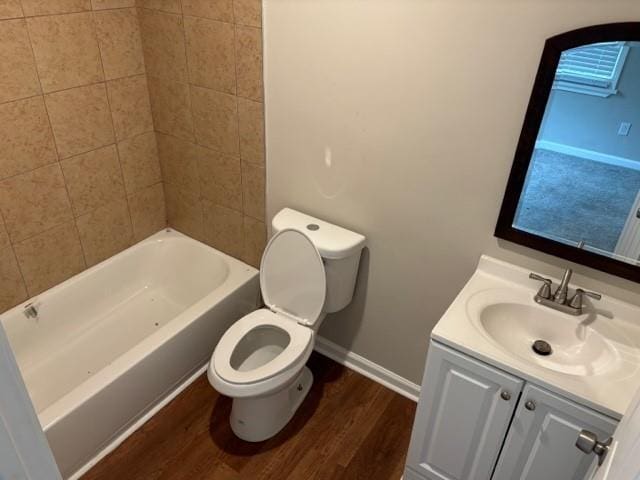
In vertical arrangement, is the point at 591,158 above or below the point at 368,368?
above

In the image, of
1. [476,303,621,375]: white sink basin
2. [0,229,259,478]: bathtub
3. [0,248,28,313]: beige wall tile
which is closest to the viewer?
[476,303,621,375]: white sink basin

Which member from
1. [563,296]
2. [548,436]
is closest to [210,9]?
[563,296]

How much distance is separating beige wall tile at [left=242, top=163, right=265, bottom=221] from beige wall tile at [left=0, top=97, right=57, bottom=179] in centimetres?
85

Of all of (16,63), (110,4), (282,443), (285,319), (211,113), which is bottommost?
(282,443)

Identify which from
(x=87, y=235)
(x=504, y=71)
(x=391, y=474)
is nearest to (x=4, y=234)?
(x=87, y=235)

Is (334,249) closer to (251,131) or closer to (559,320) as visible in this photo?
(251,131)

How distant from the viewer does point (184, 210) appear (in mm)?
2738

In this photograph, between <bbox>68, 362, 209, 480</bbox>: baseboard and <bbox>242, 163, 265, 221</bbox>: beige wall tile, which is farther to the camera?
<bbox>242, 163, 265, 221</bbox>: beige wall tile

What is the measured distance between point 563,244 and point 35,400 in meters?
2.21

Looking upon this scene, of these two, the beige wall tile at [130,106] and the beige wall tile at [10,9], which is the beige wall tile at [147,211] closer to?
the beige wall tile at [130,106]

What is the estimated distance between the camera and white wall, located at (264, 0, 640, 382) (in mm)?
1554

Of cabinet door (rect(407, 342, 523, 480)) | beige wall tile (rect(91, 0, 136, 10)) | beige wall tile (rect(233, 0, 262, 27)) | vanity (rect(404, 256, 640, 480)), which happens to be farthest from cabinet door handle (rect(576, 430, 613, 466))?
beige wall tile (rect(91, 0, 136, 10))

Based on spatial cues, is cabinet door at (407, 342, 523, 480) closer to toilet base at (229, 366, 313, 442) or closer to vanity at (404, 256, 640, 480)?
vanity at (404, 256, 640, 480)

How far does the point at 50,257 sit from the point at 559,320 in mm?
2178
